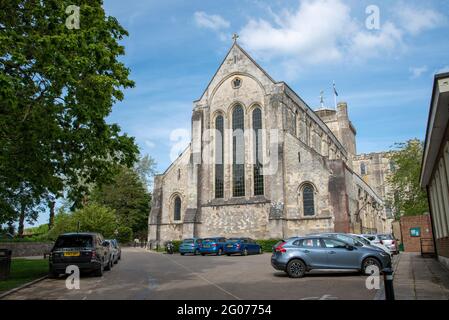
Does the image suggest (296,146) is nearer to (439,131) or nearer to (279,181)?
(279,181)

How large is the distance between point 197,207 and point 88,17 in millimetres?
27706

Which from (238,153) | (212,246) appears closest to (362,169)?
(238,153)

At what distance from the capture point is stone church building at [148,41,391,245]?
3319cm

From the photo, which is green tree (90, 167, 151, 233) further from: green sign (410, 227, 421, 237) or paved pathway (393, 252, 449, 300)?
paved pathway (393, 252, 449, 300)

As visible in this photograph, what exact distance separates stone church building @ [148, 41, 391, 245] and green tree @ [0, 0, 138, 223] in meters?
22.6

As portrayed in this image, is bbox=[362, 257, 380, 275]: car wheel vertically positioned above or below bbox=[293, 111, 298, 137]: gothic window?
below

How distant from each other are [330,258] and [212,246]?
16969 mm

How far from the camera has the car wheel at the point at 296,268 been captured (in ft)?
43.7

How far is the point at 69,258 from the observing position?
1424 cm

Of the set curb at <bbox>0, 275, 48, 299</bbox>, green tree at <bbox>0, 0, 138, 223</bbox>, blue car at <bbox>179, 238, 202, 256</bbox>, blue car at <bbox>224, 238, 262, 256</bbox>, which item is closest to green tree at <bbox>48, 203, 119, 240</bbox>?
blue car at <bbox>179, 238, 202, 256</bbox>

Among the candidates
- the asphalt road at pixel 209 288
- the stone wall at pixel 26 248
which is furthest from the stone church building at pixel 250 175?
the asphalt road at pixel 209 288

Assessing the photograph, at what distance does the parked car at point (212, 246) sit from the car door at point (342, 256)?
1650 centimetres

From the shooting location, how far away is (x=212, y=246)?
2933 cm
